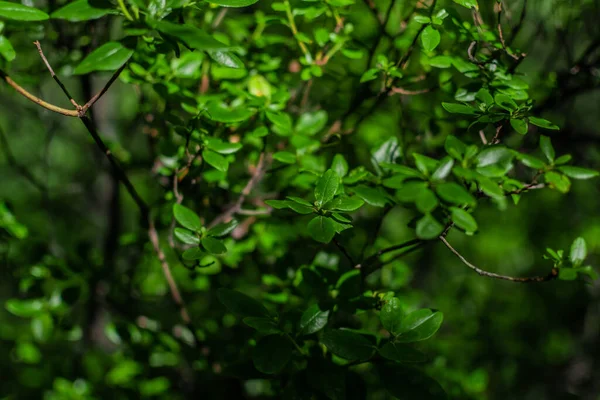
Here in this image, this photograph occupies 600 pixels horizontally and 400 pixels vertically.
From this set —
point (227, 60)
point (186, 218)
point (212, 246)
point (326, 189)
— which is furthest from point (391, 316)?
point (227, 60)

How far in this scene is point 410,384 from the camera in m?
1.10

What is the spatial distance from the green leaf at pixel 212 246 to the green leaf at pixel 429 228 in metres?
0.46

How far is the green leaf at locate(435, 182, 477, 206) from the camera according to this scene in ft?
2.64

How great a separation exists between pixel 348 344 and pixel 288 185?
76 cm

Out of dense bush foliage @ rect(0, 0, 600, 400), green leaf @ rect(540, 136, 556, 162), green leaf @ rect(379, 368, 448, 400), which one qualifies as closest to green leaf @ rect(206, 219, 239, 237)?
dense bush foliage @ rect(0, 0, 600, 400)

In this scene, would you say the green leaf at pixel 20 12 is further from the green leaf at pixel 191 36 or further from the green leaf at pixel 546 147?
the green leaf at pixel 546 147

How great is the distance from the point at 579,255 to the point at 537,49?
17.7 ft

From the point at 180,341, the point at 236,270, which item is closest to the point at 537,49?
the point at 236,270

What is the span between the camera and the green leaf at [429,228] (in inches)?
32.2

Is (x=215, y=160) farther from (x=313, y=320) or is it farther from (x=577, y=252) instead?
(x=577, y=252)

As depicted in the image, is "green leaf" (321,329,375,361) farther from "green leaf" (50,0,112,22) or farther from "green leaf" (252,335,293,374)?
"green leaf" (50,0,112,22)

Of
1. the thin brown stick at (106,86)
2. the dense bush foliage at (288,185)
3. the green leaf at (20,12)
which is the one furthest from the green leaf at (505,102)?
the green leaf at (20,12)

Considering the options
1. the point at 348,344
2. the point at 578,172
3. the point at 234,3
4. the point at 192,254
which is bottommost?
the point at 348,344

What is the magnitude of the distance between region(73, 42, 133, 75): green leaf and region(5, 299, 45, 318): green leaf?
1.27m
